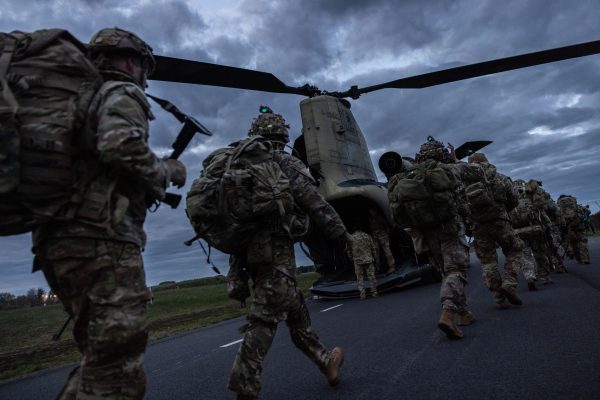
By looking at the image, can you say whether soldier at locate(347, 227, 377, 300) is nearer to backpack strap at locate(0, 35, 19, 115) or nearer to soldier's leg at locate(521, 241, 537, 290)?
soldier's leg at locate(521, 241, 537, 290)

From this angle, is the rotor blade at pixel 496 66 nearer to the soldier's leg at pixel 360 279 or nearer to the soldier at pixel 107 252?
the soldier's leg at pixel 360 279

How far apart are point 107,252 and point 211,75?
511cm

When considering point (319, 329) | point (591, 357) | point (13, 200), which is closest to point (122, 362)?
point (13, 200)

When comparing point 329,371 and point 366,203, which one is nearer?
point 329,371

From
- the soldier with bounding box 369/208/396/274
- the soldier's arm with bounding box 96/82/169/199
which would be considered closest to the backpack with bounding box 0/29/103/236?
the soldier's arm with bounding box 96/82/169/199

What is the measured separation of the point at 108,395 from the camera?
1714 millimetres

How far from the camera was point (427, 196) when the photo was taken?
14.7ft

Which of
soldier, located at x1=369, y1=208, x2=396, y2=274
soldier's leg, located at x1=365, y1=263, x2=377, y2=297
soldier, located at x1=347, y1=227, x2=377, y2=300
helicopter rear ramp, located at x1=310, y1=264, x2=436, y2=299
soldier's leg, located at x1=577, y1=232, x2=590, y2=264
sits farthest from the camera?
soldier's leg, located at x1=577, y1=232, x2=590, y2=264

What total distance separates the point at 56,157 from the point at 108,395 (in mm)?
995

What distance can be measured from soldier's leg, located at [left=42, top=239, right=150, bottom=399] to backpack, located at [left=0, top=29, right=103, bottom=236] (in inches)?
7.3

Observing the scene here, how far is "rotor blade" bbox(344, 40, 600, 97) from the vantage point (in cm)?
663

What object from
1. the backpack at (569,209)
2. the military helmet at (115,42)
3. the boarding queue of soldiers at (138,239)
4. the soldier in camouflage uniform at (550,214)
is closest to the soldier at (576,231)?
the backpack at (569,209)

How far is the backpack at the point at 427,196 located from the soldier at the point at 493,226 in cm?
99

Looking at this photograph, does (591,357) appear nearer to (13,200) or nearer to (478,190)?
(478,190)
